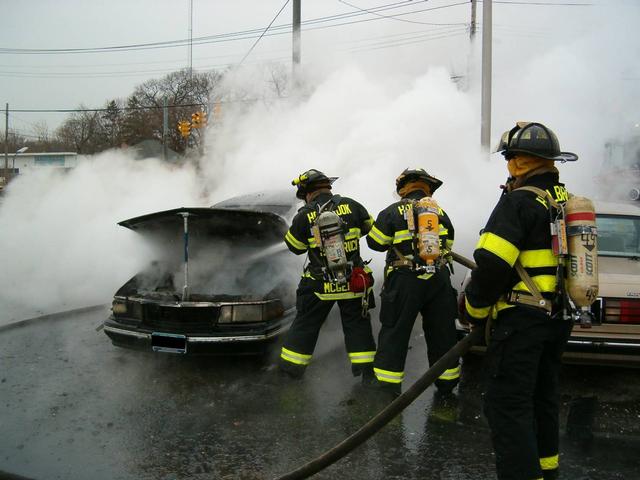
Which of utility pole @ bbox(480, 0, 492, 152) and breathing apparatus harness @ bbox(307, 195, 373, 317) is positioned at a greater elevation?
utility pole @ bbox(480, 0, 492, 152)

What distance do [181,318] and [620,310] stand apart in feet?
11.2

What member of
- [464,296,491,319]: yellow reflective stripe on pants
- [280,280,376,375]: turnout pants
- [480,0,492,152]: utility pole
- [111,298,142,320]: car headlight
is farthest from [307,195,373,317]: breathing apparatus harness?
[480,0,492,152]: utility pole

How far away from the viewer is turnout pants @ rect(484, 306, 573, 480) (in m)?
2.54

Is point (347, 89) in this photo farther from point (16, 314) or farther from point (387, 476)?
point (387, 476)

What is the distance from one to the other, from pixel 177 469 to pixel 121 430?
2.37 feet

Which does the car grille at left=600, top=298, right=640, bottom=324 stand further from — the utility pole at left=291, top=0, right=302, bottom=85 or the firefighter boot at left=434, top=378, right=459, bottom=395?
the utility pole at left=291, top=0, right=302, bottom=85

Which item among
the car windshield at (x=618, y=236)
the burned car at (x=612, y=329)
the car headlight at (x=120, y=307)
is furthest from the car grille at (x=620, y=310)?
the car headlight at (x=120, y=307)

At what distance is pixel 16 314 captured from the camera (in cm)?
717

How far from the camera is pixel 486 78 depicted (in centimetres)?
970

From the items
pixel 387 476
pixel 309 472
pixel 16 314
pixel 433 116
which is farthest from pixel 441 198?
pixel 16 314

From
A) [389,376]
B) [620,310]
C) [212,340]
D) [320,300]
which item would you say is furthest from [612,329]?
A: [212,340]

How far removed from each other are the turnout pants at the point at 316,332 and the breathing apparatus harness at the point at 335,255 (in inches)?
4.3

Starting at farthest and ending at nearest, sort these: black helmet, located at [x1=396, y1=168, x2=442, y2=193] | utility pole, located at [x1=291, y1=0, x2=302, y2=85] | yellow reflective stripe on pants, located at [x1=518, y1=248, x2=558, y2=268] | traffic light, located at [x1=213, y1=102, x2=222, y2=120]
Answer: traffic light, located at [x1=213, y1=102, x2=222, y2=120], utility pole, located at [x1=291, y1=0, x2=302, y2=85], black helmet, located at [x1=396, y1=168, x2=442, y2=193], yellow reflective stripe on pants, located at [x1=518, y1=248, x2=558, y2=268]

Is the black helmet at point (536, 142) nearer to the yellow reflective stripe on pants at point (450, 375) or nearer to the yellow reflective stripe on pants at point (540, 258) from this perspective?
the yellow reflective stripe on pants at point (540, 258)
